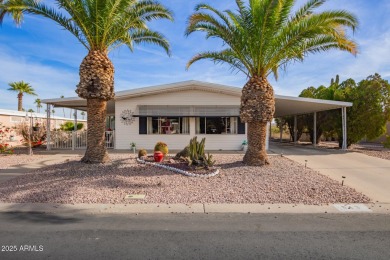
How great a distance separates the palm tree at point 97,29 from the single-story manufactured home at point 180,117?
206 inches

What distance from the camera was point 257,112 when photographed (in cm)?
839

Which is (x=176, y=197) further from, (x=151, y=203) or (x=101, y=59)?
(x=101, y=59)

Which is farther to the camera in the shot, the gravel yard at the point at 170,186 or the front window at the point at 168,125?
the front window at the point at 168,125

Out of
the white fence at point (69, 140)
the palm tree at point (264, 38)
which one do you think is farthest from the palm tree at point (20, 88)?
the palm tree at point (264, 38)

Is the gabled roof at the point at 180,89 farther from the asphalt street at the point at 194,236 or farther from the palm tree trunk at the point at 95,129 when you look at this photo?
the asphalt street at the point at 194,236

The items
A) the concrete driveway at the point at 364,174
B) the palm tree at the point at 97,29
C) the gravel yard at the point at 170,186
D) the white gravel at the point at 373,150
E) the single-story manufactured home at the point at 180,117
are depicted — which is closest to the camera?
the gravel yard at the point at 170,186

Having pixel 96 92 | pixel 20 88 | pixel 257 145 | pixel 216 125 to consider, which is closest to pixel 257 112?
pixel 257 145

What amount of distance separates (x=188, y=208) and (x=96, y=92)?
536 centimetres

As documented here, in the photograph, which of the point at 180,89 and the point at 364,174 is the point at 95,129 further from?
the point at 364,174

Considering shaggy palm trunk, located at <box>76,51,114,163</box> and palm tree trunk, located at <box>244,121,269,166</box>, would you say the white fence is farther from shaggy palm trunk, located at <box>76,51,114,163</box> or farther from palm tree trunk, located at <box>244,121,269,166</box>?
palm tree trunk, located at <box>244,121,269,166</box>

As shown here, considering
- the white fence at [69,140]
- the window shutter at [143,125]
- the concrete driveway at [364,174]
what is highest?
the window shutter at [143,125]

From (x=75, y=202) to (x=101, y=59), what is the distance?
504 cm

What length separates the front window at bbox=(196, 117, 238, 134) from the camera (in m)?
14.3

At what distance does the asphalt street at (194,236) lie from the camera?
324cm
